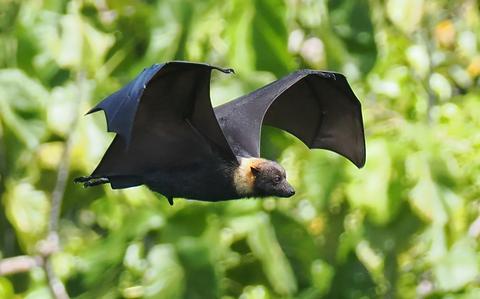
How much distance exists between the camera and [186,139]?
2.49 meters

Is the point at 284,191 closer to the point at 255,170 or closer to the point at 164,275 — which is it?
the point at 255,170

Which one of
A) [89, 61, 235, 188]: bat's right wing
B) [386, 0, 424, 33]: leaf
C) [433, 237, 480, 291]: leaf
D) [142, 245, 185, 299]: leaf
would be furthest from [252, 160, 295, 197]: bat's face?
[386, 0, 424, 33]: leaf

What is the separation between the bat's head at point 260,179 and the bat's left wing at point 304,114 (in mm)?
34

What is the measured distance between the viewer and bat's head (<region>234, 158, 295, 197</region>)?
2.49 m

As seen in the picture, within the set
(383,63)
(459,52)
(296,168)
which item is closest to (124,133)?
(296,168)

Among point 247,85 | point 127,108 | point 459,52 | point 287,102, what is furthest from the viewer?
point 459,52

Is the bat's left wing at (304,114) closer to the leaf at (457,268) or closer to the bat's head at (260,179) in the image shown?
the bat's head at (260,179)

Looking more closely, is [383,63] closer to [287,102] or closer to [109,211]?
[109,211]

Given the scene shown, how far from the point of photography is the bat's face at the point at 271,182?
2.55 m

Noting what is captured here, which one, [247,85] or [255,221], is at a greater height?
[247,85]

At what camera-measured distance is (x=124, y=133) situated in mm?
2326

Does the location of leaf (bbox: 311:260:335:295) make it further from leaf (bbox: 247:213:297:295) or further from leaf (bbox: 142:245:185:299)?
leaf (bbox: 142:245:185:299)

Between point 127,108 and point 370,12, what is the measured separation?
188cm

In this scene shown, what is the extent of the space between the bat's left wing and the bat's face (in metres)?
0.04
